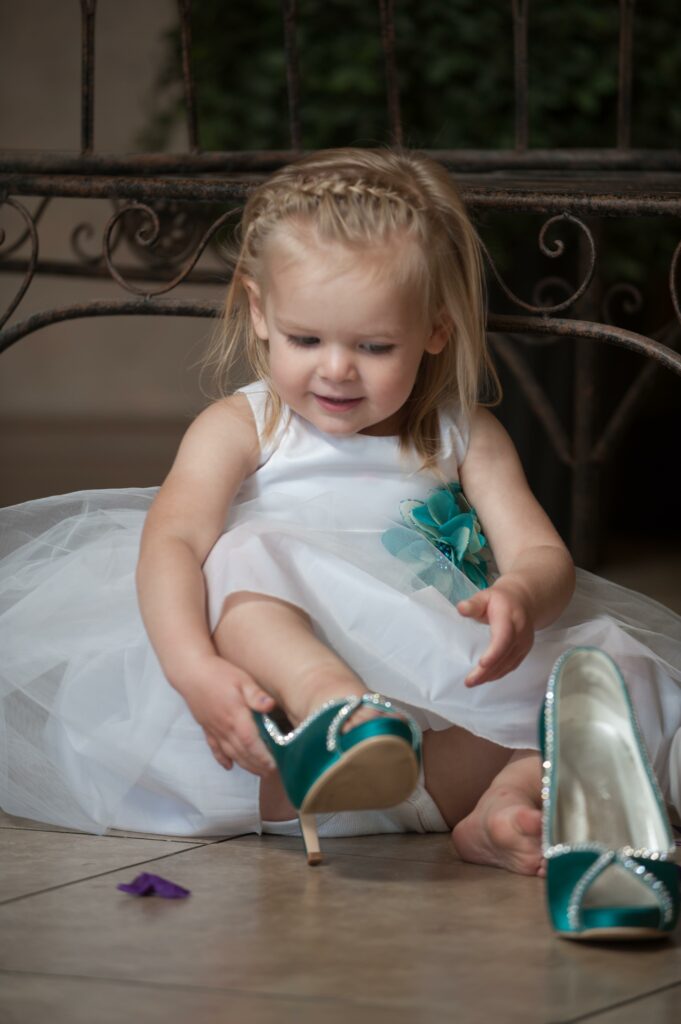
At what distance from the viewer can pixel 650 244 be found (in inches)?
120

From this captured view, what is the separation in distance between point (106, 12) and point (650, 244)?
2.58m

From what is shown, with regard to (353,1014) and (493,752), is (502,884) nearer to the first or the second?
(493,752)

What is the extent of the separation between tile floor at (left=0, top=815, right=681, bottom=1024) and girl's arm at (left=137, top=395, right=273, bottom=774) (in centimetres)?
12

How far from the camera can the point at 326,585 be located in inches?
49.7

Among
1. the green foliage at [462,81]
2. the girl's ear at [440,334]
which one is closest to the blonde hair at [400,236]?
the girl's ear at [440,334]

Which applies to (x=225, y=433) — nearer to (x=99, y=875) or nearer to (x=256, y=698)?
(x=256, y=698)

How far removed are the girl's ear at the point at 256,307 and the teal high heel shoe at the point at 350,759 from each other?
0.48 metres

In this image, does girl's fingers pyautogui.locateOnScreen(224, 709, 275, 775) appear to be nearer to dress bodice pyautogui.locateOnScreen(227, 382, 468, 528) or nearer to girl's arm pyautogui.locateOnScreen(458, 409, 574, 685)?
girl's arm pyautogui.locateOnScreen(458, 409, 574, 685)

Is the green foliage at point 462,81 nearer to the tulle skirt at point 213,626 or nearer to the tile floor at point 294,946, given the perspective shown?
the tulle skirt at point 213,626

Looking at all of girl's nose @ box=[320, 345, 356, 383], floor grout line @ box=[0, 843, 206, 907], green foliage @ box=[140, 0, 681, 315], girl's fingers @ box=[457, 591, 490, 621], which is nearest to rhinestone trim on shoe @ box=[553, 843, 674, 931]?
girl's fingers @ box=[457, 591, 490, 621]

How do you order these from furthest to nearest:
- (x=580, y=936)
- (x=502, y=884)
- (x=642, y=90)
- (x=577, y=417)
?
(x=642, y=90)
(x=577, y=417)
(x=502, y=884)
(x=580, y=936)

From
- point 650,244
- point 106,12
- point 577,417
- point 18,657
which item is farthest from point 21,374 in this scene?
point 18,657

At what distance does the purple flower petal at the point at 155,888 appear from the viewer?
3.49ft

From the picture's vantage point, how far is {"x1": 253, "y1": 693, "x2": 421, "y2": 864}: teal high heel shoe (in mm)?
1016
